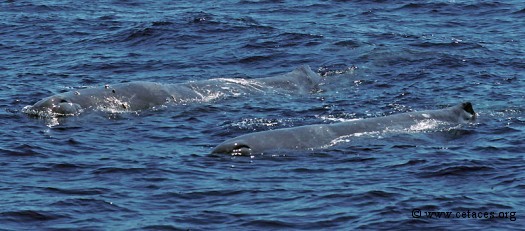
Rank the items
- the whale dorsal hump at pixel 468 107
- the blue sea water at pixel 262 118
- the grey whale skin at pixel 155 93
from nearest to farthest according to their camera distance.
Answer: the blue sea water at pixel 262 118, the whale dorsal hump at pixel 468 107, the grey whale skin at pixel 155 93

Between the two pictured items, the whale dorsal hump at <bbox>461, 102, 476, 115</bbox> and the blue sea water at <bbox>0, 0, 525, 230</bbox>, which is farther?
the whale dorsal hump at <bbox>461, 102, 476, 115</bbox>

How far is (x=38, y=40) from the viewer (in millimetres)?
34000

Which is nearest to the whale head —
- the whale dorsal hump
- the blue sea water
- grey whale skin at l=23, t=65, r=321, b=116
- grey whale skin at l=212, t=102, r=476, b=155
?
grey whale skin at l=23, t=65, r=321, b=116

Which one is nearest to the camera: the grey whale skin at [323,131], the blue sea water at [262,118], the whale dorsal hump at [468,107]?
the blue sea water at [262,118]

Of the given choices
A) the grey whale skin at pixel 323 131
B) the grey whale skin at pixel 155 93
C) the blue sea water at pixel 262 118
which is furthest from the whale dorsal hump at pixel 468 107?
the grey whale skin at pixel 155 93

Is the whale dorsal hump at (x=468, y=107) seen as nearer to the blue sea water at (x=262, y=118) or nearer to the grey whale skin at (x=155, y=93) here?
the blue sea water at (x=262, y=118)

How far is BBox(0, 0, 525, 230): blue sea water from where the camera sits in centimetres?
1633

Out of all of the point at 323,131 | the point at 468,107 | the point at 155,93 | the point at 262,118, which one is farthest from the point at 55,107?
the point at 468,107

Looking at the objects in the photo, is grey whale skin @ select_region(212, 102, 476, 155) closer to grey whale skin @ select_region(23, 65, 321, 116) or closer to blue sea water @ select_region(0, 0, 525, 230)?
blue sea water @ select_region(0, 0, 525, 230)

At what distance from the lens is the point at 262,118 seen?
23.2 meters

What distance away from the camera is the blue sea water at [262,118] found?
1633cm

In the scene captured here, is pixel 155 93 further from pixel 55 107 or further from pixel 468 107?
pixel 468 107

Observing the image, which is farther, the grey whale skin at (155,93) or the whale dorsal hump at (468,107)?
the grey whale skin at (155,93)

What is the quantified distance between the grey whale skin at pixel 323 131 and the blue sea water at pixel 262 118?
0.30 meters
